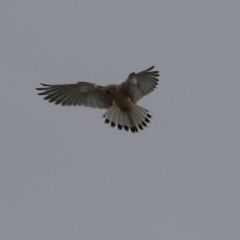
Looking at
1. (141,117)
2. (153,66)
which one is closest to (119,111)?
(141,117)

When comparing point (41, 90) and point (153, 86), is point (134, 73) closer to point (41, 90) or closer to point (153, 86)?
point (153, 86)

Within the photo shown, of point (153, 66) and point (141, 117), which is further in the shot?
point (141, 117)

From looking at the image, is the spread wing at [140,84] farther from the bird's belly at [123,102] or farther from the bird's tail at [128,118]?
the bird's tail at [128,118]

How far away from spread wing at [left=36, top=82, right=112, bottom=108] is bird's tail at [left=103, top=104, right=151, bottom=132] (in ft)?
0.69

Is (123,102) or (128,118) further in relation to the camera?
(128,118)

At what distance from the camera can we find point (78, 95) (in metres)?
16.0

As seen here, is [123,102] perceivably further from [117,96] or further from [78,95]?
[78,95]

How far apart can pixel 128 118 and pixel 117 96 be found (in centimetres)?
79

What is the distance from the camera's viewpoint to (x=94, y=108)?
16109mm

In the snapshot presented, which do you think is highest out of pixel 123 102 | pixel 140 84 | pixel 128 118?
pixel 140 84

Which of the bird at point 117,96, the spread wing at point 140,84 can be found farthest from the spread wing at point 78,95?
the spread wing at point 140,84

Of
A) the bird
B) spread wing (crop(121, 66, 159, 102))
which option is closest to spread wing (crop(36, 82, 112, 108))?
the bird

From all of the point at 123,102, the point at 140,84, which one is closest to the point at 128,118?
the point at 123,102

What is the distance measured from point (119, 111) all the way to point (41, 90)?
5.79 feet
